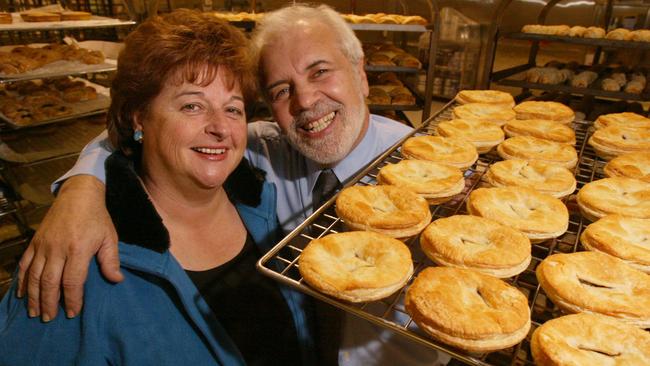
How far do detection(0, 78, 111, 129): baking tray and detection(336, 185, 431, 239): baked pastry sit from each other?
3692 millimetres

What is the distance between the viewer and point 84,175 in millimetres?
1670

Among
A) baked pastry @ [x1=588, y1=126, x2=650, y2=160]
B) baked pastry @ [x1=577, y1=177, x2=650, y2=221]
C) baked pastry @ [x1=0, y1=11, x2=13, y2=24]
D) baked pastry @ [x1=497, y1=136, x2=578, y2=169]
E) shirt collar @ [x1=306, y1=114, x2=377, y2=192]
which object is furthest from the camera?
baked pastry @ [x1=0, y1=11, x2=13, y2=24]

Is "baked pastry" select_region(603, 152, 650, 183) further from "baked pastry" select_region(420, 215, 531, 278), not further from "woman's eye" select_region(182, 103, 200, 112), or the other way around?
"woman's eye" select_region(182, 103, 200, 112)

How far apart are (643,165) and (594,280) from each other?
3.29ft

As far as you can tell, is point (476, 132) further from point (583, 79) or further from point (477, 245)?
point (583, 79)

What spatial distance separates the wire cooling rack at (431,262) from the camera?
3.34 feet

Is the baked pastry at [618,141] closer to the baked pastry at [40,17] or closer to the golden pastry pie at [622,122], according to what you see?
the golden pastry pie at [622,122]

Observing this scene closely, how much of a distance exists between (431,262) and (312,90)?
44.0 inches

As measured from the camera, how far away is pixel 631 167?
1.76 m

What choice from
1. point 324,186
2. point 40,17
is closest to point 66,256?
point 324,186

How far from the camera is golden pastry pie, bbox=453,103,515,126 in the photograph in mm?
2398

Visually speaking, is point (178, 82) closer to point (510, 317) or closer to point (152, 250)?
point (152, 250)

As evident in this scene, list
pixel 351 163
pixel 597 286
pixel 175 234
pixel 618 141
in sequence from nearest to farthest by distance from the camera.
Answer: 1. pixel 597 286
2. pixel 175 234
3. pixel 618 141
4. pixel 351 163

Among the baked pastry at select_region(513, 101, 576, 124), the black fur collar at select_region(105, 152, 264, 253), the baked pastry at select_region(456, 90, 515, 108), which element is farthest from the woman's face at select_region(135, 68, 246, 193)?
the baked pastry at select_region(513, 101, 576, 124)
